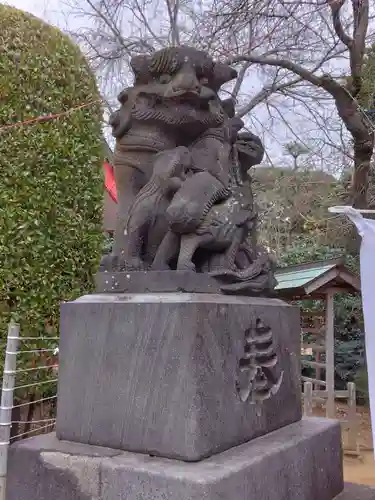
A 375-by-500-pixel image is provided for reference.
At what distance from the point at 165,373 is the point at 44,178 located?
2201 mm

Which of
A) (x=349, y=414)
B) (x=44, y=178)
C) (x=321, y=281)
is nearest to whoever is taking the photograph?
(x=44, y=178)

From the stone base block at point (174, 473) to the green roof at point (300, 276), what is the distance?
4.28 metres

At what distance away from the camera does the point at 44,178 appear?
3.73 metres

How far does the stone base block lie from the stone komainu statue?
748 mm

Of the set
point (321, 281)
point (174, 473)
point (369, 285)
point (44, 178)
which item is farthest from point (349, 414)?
point (174, 473)

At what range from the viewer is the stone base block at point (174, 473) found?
5.90 feet

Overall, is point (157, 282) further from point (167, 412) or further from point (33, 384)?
point (33, 384)

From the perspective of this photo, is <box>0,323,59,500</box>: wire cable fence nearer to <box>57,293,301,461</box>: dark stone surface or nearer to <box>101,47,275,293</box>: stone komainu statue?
<box>57,293,301,461</box>: dark stone surface

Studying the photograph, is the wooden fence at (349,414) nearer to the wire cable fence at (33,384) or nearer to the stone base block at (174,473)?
the wire cable fence at (33,384)

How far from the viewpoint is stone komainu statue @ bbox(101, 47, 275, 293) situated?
241 cm

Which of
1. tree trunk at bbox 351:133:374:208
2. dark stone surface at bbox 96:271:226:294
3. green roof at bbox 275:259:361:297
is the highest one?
tree trunk at bbox 351:133:374:208

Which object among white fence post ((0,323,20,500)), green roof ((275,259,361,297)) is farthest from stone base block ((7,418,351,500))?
green roof ((275,259,361,297))

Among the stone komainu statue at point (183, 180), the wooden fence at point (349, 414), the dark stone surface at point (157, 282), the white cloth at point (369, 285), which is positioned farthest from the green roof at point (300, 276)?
the dark stone surface at point (157, 282)

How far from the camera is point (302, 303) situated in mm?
10531
